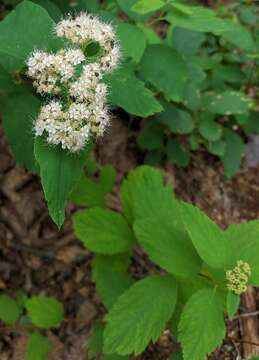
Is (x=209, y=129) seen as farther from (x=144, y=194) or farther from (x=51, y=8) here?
(x=51, y=8)

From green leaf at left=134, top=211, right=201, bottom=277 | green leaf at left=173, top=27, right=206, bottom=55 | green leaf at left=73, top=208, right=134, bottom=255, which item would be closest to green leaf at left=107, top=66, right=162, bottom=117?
green leaf at left=134, top=211, right=201, bottom=277

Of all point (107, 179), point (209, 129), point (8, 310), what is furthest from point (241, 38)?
point (8, 310)

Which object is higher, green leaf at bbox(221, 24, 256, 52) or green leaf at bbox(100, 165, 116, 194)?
green leaf at bbox(221, 24, 256, 52)

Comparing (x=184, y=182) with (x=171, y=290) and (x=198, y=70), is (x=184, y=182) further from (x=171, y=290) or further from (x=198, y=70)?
Result: (x=171, y=290)

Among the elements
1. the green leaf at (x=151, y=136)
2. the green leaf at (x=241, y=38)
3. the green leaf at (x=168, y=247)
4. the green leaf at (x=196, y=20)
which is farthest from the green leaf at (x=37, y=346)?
the green leaf at (x=241, y=38)

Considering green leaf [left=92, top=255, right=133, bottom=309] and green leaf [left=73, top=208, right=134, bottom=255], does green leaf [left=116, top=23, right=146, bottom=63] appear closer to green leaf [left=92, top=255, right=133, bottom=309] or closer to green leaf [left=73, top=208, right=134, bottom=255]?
green leaf [left=73, top=208, right=134, bottom=255]

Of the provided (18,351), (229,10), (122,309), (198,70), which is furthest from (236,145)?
(18,351)
